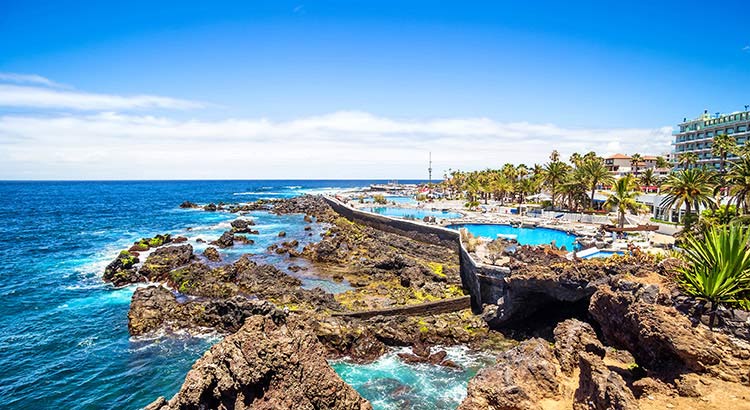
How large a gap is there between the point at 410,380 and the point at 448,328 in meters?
5.04

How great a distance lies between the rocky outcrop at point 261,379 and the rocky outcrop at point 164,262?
2735 centimetres

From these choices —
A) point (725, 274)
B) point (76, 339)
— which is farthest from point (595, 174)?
point (76, 339)

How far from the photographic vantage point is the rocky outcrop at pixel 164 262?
35406 mm

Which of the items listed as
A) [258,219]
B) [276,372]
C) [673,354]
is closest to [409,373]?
[276,372]

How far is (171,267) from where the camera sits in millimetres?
37375

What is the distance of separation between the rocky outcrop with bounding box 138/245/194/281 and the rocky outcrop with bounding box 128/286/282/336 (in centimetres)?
951

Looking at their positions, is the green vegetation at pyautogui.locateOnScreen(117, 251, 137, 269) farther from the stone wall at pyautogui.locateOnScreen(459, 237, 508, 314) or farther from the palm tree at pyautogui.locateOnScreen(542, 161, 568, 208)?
the palm tree at pyautogui.locateOnScreen(542, 161, 568, 208)

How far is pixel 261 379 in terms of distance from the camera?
11.0m

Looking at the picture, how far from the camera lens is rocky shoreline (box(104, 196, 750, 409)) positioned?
34.6ft

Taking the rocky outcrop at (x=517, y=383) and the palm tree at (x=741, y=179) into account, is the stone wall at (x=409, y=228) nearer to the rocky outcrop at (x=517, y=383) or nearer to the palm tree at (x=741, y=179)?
the palm tree at (x=741, y=179)

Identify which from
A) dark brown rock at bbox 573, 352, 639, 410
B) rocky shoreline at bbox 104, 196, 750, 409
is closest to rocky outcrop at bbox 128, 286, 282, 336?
rocky shoreline at bbox 104, 196, 750, 409

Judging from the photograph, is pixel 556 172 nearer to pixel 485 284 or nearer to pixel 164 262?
pixel 485 284

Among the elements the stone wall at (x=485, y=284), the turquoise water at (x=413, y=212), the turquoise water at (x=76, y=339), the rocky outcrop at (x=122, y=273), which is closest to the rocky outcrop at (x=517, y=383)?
the stone wall at (x=485, y=284)

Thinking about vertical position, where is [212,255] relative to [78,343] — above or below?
above
